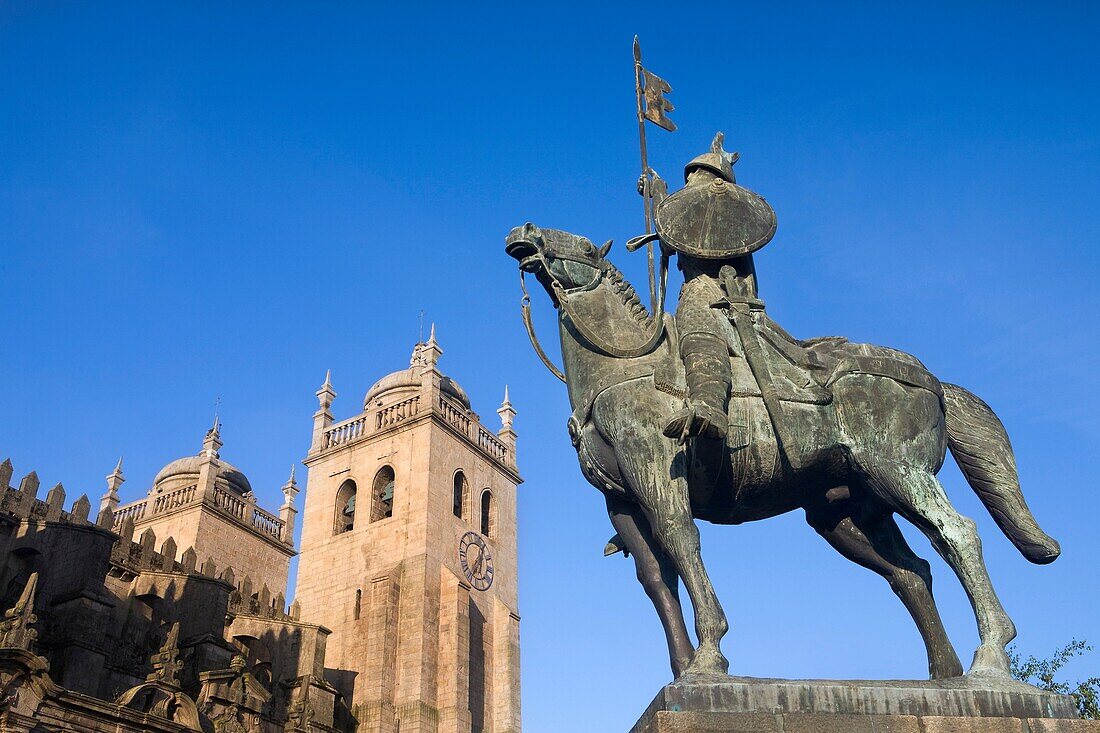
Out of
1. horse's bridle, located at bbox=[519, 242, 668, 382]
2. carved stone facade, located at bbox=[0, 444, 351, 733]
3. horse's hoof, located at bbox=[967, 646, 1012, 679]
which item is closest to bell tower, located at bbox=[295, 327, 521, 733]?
carved stone facade, located at bbox=[0, 444, 351, 733]

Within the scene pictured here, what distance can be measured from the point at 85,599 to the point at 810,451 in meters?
25.5

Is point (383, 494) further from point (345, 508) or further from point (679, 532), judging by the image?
point (679, 532)

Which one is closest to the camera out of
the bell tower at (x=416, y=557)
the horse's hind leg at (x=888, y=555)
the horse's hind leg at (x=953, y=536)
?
the horse's hind leg at (x=953, y=536)

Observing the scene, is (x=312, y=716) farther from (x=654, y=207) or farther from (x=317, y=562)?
(x=654, y=207)

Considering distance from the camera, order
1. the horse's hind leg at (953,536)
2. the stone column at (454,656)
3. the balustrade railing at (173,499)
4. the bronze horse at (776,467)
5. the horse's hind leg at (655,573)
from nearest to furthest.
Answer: the horse's hind leg at (953,536) → the bronze horse at (776,467) → the horse's hind leg at (655,573) → the stone column at (454,656) → the balustrade railing at (173,499)

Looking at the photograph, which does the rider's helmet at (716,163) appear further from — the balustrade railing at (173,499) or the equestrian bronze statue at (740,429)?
the balustrade railing at (173,499)

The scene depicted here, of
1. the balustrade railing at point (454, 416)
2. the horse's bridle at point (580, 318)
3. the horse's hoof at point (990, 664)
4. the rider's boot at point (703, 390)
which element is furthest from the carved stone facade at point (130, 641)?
the horse's hoof at point (990, 664)

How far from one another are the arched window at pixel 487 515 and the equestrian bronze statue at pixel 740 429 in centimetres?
3851

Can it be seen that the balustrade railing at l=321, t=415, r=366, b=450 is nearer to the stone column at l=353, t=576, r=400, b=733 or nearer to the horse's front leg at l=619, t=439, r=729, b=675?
the stone column at l=353, t=576, r=400, b=733

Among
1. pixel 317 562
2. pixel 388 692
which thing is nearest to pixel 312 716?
pixel 388 692

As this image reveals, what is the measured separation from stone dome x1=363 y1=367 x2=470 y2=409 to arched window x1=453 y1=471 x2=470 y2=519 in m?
3.94

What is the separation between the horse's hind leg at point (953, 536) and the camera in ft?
17.6

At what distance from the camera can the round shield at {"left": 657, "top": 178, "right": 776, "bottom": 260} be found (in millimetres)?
6434

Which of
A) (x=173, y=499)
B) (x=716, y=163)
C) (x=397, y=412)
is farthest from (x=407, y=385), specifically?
(x=716, y=163)
